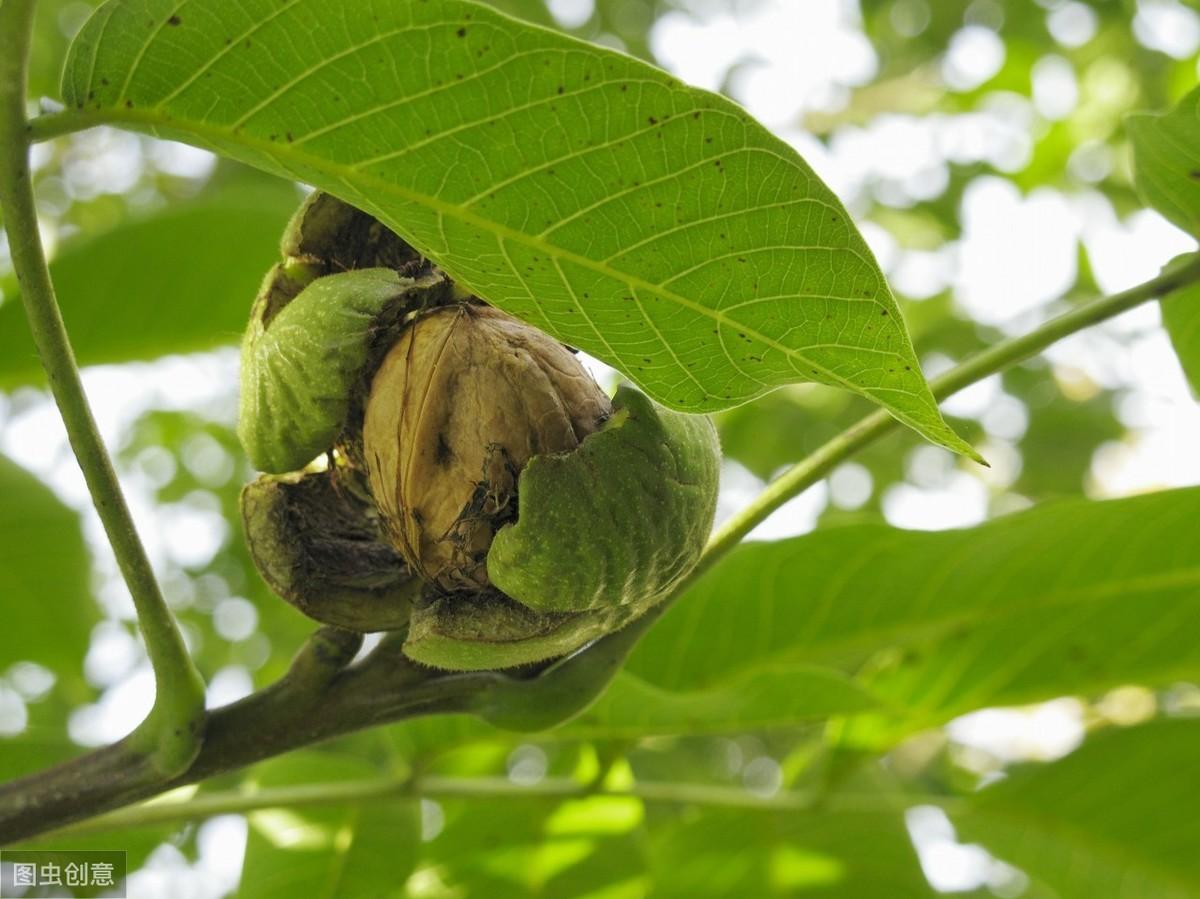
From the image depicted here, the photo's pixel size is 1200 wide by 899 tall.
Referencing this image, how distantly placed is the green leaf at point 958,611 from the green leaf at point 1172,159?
0.42 m

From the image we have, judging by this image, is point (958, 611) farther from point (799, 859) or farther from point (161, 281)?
point (161, 281)

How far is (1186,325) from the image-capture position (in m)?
1.50

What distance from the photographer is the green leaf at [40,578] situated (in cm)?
188

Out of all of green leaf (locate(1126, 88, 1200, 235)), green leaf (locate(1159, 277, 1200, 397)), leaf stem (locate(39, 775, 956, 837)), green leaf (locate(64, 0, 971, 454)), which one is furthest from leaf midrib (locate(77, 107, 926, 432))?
leaf stem (locate(39, 775, 956, 837))

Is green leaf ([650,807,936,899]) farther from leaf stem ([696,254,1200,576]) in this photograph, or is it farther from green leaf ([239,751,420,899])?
leaf stem ([696,254,1200,576])

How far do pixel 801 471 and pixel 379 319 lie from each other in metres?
0.46

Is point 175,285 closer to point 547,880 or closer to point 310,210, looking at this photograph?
point 310,210

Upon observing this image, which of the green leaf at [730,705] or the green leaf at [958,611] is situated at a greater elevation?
the green leaf at [958,611]

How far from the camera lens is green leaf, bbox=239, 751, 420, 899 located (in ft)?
5.77

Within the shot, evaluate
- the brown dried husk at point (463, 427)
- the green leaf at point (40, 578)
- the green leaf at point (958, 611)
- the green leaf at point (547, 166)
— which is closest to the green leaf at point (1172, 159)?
the green leaf at point (958, 611)

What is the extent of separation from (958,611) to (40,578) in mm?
1424

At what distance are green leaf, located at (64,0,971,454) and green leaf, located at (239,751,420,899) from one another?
1.02 metres

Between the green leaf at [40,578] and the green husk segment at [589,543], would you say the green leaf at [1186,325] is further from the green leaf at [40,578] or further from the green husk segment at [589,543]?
the green leaf at [40,578]

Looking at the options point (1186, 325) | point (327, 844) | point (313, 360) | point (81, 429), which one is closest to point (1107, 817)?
point (1186, 325)
